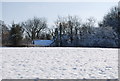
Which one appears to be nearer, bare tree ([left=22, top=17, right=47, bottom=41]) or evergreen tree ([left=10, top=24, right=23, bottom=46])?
evergreen tree ([left=10, top=24, right=23, bottom=46])

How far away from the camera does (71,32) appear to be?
4109 cm

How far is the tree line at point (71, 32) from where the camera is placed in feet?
110

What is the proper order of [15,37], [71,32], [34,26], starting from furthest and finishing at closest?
[34,26] → [71,32] → [15,37]

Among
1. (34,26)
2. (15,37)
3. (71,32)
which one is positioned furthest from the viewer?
(34,26)

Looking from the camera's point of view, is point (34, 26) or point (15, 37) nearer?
point (15, 37)

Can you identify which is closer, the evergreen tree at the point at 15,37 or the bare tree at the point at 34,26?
the evergreen tree at the point at 15,37

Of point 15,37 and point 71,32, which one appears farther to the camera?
point 71,32

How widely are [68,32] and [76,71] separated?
34.1 meters

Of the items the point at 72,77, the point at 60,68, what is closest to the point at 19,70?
the point at 60,68

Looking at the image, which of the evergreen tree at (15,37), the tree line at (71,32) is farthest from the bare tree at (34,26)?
the evergreen tree at (15,37)

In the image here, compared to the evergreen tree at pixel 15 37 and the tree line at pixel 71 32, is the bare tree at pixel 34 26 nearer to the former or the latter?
the tree line at pixel 71 32

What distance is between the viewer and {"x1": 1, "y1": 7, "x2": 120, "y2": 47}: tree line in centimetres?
3341

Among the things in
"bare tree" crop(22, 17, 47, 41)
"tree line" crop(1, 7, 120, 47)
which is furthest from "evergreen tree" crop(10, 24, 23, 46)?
"bare tree" crop(22, 17, 47, 41)

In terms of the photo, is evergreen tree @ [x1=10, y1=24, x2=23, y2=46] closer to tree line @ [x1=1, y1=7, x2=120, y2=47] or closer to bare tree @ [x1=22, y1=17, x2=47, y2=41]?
tree line @ [x1=1, y1=7, x2=120, y2=47]
